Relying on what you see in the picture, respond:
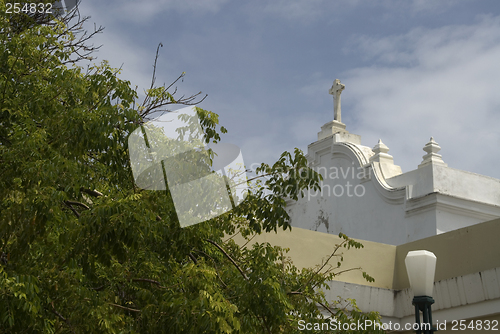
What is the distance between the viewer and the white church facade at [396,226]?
8.86 metres

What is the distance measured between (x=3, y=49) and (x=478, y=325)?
689 centimetres

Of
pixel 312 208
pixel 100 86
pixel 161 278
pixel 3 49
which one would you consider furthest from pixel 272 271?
pixel 312 208

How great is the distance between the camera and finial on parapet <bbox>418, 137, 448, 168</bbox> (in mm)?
12641

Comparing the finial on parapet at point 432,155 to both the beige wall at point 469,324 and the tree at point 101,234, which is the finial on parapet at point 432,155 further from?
the tree at point 101,234

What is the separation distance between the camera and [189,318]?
183 inches

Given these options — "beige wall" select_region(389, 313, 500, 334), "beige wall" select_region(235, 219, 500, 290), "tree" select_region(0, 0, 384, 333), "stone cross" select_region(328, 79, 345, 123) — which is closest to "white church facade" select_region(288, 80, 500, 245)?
"stone cross" select_region(328, 79, 345, 123)

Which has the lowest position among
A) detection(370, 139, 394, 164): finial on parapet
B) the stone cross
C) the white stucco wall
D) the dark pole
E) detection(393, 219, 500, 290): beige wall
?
the dark pole

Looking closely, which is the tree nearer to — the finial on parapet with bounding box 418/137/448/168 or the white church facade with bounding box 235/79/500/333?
the white church facade with bounding box 235/79/500/333

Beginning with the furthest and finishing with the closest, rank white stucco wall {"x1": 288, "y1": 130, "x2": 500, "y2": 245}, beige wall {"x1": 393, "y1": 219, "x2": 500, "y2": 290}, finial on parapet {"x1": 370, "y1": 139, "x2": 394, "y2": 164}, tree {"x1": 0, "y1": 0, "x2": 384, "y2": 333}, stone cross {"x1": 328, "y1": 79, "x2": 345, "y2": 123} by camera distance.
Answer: stone cross {"x1": 328, "y1": 79, "x2": 345, "y2": 123}, finial on parapet {"x1": 370, "y1": 139, "x2": 394, "y2": 164}, white stucco wall {"x1": 288, "y1": 130, "x2": 500, "y2": 245}, beige wall {"x1": 393, "y1": 219, "x2": 500, "y2": 290}, tree {"x1": 0, "y1": 0, "x2": 384, "y2": 333}

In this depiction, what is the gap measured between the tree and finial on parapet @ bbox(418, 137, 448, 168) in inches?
263

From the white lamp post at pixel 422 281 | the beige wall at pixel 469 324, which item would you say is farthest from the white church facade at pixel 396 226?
the white lamp post at pixel 422 281

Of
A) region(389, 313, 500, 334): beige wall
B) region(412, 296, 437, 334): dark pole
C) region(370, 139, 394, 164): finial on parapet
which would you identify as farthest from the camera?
region(370, 139, 394, 164): finial on parapet

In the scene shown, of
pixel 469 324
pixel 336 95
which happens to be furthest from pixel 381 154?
pixel 469 324

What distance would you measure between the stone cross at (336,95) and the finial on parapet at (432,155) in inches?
112
